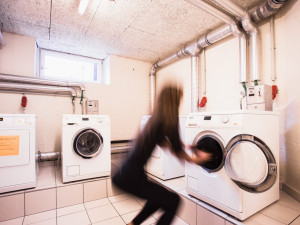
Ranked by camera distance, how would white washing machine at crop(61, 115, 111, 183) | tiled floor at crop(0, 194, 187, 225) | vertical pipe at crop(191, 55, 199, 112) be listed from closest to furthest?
tiled floor at crop(0, 194, 187, 225) < white washing machine at crop(61, 115, 111, 183) < vertical pipe at crop(191, 55, 199, 112)

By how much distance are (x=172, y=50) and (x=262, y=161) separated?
113 inches

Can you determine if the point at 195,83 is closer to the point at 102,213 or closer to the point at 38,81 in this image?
the point at 102,213

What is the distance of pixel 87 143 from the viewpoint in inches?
99.5

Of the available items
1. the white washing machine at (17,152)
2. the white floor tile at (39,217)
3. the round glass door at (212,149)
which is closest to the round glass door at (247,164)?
the round glass door at (212,149)

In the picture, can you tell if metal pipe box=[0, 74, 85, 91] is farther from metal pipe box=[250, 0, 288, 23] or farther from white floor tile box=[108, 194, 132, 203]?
metal pipe box=[250, 0, 288, 23]

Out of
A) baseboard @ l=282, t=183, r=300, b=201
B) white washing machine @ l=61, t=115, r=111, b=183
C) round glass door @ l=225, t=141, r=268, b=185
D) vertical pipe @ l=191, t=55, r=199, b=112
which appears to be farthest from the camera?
vertical pipe @ l=191, t=55, r=199, b=112

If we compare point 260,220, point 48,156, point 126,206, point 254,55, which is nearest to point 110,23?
point 254,55

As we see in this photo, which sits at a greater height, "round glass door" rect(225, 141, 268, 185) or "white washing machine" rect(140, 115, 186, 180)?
"round glass door" rect(225, 141, 268, 185)

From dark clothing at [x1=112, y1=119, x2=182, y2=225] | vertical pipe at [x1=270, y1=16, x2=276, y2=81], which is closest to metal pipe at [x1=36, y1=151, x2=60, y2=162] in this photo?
dark clothing at [x1=112, y1=119, x2=182, y2=225]

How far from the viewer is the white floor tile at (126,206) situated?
2.13m

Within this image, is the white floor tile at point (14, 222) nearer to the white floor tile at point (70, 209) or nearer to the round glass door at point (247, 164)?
the white floor tile at point (70, 209)

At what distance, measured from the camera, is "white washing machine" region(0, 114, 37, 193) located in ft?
6.32

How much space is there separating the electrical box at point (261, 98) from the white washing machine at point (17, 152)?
2713 millimetres

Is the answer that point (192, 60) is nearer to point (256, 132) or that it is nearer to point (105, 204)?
point (256, 132)
